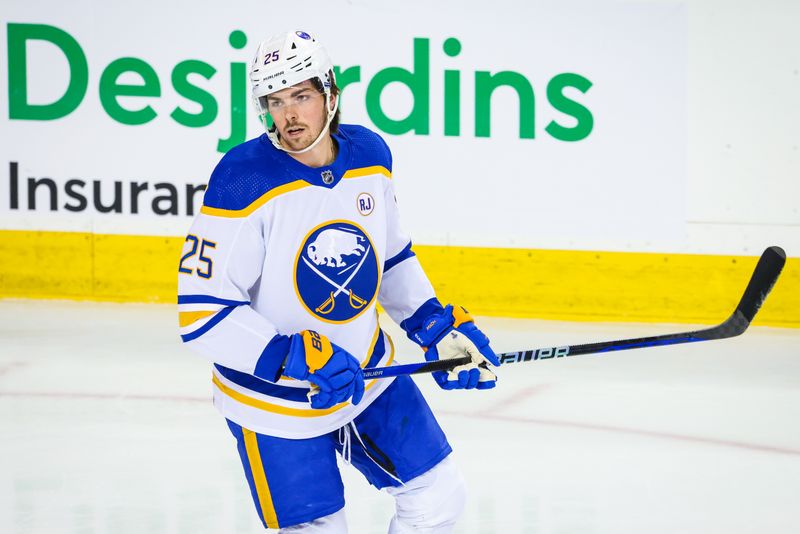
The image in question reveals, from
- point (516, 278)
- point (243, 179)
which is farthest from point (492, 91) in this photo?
point (243, 179)

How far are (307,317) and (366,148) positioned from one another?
319 millimetres

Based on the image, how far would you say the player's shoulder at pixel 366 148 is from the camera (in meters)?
2.20

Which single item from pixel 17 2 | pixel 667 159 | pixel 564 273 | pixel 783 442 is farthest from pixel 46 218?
pixel 783 442

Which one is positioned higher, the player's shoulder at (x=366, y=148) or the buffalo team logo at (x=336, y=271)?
the player's shoulder at (x=366, y=148)

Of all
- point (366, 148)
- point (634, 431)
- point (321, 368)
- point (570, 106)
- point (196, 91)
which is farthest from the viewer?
point (196, 91)

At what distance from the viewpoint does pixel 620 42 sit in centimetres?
562

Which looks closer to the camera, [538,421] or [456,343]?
[456,343]

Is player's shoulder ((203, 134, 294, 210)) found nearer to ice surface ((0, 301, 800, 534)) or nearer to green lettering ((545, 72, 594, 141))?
ice surface ((0, 301, 800, 534))

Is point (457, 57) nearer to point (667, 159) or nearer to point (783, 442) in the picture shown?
point (667, 159)

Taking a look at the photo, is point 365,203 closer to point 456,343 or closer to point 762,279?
point 456,343

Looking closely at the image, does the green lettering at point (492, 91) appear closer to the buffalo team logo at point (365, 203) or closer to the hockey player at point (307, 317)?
the hockey player at point (307, 317)

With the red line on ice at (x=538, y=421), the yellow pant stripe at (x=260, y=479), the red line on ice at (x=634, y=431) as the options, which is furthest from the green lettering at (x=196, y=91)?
the yellow pant stripe at (x=260, y=479)

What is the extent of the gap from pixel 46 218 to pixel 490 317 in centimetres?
202

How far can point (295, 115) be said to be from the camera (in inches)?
82.7
